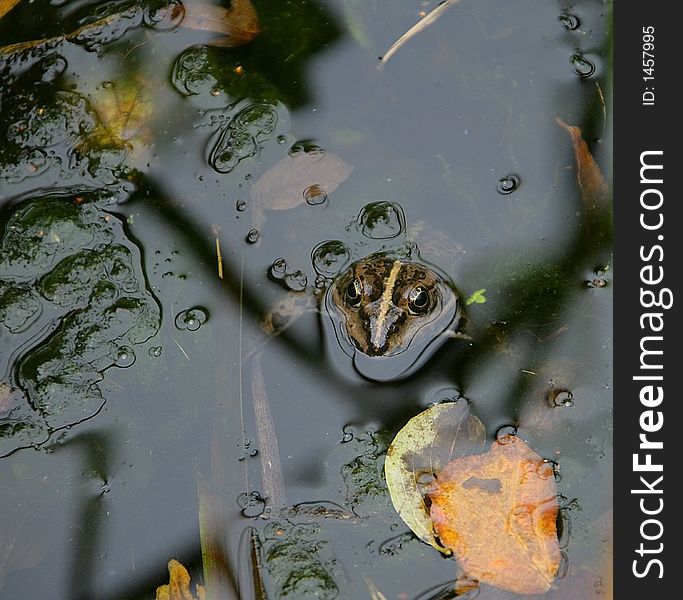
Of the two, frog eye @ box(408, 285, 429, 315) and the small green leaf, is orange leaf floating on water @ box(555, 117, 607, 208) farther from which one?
frog eye @ box(408, 285, 429, 315)

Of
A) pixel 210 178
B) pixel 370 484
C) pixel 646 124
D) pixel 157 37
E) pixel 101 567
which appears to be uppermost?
pixel 157 37

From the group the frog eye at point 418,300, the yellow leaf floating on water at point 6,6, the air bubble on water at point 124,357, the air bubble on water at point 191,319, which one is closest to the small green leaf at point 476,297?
the frog eye at point 418,300

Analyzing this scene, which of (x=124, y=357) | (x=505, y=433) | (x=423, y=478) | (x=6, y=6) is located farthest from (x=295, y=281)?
(x=6, y=6)

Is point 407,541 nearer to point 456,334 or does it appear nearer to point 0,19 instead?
point 456,334

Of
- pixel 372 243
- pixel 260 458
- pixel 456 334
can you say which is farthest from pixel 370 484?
pixel 372 243

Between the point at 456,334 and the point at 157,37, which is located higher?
the point at 157,37

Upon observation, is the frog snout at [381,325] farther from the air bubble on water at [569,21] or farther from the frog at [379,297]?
the air bubble on water at [569,21]
